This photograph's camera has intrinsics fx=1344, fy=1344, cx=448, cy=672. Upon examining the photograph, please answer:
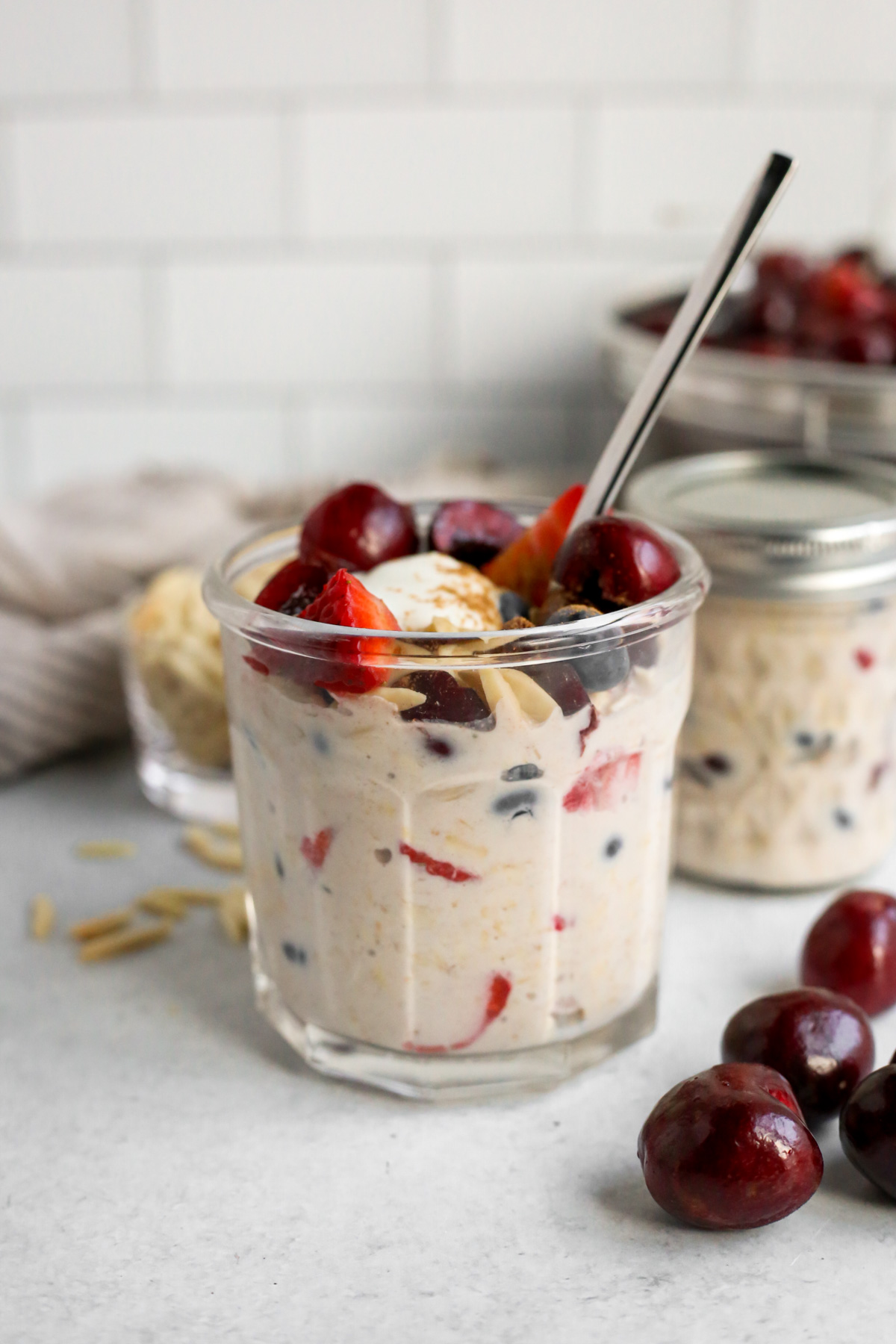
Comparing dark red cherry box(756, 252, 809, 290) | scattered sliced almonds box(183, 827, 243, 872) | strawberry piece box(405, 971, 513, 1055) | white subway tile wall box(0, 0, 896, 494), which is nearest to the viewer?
strawberry piece box(405, 971, 513, 1055)

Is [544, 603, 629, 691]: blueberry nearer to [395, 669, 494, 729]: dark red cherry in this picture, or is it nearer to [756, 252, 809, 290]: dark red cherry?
[395, 669, 494, 729]: dark red cherry

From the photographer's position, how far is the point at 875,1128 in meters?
0.54

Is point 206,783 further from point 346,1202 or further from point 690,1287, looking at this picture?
point 690,1287

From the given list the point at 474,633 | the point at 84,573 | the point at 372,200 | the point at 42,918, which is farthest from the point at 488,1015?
the point at 372,200

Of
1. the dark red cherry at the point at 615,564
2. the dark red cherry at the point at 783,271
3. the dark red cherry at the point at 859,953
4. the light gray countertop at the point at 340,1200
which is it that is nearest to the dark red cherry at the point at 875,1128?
the light gray countertop at the point at 340,1200

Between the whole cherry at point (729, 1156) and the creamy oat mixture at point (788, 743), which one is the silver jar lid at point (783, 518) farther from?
the whole cherry at point (729, 1156)

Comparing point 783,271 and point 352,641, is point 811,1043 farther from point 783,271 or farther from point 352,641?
point 783,271

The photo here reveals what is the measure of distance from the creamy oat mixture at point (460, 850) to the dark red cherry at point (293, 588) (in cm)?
3

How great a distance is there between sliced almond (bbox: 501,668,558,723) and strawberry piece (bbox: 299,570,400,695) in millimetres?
53

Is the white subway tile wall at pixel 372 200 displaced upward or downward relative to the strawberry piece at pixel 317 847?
upward

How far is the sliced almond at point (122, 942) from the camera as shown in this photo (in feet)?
2.51

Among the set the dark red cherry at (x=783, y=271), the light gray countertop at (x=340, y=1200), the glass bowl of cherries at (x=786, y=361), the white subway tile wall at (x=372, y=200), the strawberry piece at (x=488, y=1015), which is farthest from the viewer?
the white subway tile wall at (x=372, y=200)

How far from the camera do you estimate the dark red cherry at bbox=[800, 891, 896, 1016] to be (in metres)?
0.68

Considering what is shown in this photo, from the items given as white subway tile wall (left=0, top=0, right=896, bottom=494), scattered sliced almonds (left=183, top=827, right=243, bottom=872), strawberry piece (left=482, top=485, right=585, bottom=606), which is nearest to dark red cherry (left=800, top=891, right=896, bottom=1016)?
strawberry piece (left=482, top=485, right=585, bottom=606)
